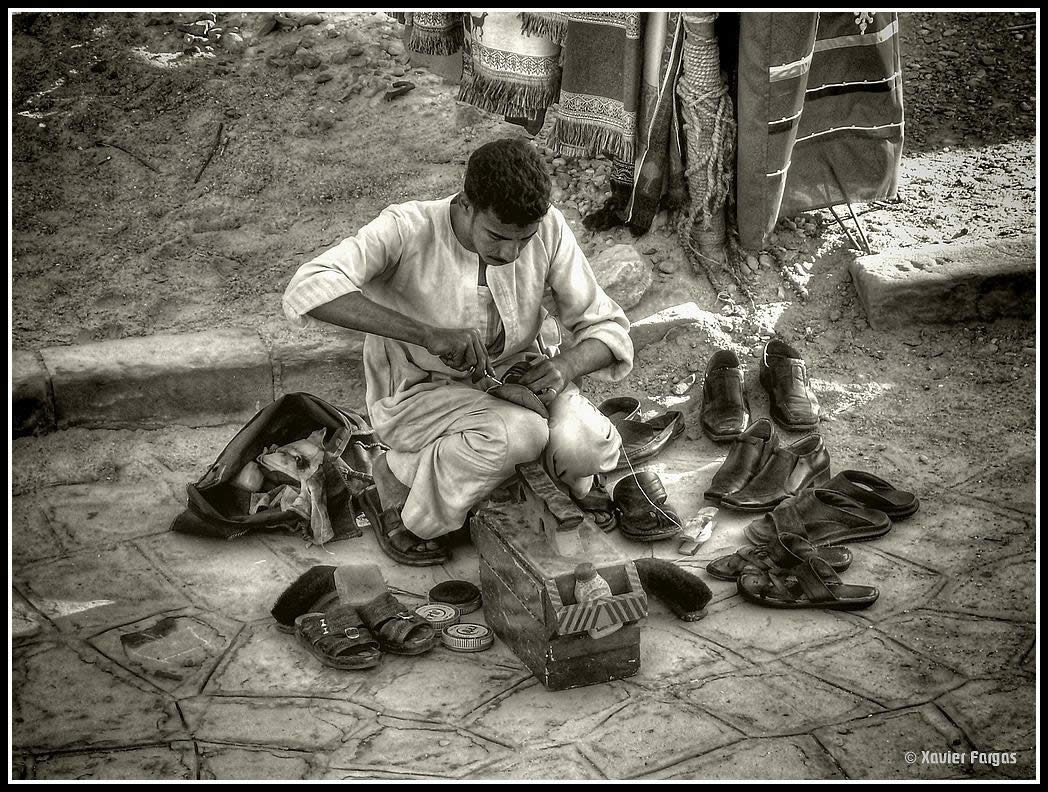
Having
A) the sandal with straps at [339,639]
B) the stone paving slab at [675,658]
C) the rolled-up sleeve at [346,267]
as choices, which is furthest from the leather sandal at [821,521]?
the rolled-up sleeve at [346,267]

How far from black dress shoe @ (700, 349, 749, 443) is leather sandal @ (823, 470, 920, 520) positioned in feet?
1.76

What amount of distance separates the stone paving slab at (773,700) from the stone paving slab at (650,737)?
6cm

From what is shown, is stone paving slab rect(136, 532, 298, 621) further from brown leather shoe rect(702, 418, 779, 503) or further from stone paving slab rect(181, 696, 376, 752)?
brown leather shoe rect(702, 418, 779, 503)

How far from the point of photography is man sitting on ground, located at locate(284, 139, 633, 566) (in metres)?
3.29

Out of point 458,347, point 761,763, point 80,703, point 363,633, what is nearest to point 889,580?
point 761,763

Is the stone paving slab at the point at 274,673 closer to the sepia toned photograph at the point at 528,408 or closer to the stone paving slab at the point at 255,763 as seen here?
the sepia toned photograph at the point at 528,408

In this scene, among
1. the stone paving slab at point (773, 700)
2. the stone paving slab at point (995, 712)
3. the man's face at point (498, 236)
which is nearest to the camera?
the stone paving slab at point (995, 712)

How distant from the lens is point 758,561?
3.53 metres

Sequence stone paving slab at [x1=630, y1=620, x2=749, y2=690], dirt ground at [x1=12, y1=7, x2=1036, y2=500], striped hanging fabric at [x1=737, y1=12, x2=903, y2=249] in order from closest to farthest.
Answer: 1. stone paving slab at [x1=630, y1=620, x2=749, y2=690]
2. striped hanging fabric at [x1=737, y1=12, x2=903, y2=249]
3. dirt ground at [x1=12, y1=7, x2=1036, y2=500]

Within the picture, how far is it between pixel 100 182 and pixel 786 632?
14.5 ft

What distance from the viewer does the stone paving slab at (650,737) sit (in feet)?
8.86

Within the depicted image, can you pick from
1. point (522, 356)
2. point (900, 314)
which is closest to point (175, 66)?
point (522, 356)

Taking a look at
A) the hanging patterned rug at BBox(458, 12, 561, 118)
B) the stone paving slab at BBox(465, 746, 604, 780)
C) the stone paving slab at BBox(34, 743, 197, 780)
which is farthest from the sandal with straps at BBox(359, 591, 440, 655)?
the hanging patterned rug at BBox(458, 12, 561, 118)

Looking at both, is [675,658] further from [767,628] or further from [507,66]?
[507,66]
